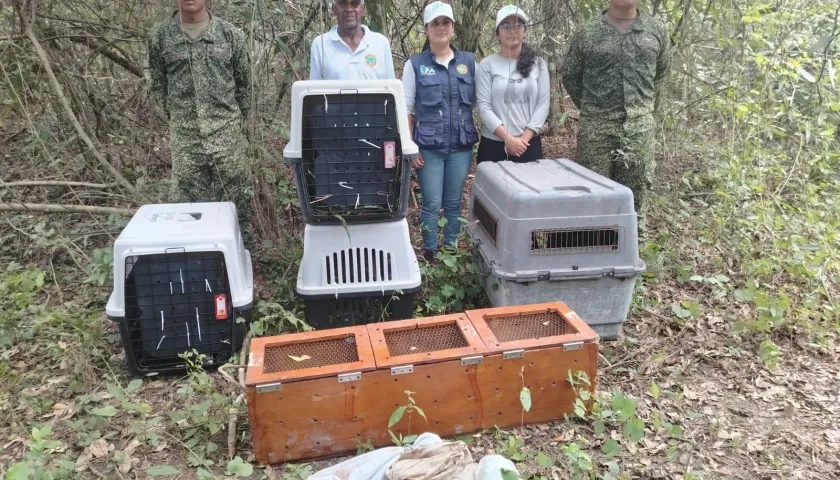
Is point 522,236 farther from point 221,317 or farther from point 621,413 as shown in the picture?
point 221,317

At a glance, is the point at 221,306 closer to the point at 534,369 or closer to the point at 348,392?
the point at 348,392

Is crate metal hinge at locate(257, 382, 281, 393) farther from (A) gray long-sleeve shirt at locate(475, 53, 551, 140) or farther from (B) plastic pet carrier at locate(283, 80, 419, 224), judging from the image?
(A) gray long-sleeve shirt at locate(475, 53, 551, 140)

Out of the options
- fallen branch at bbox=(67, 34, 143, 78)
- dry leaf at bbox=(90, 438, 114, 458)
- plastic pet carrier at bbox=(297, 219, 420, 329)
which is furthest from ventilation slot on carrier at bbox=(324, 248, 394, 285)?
fallen branch at bbox=(67, 34, 143, 78)

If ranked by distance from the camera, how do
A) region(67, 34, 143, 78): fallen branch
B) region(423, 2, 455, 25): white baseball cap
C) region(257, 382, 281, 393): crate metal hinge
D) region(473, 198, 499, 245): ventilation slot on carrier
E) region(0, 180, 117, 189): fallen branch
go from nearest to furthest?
region(257, 382, 281, 393): crate metal hinge < region(473, 198, 499, 245): ventilation slot on carrier < region(423, 2, 455, 25): white baseball cap < region(0, 180, 117, 189): fallen branch < region(67, 34, 143, 78): fallen branch

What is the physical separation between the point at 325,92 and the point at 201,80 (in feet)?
3.21

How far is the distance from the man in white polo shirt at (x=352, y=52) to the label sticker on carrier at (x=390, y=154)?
67 centimetres

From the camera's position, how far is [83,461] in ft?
6.99

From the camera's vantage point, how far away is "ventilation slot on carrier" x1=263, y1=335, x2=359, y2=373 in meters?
2.13

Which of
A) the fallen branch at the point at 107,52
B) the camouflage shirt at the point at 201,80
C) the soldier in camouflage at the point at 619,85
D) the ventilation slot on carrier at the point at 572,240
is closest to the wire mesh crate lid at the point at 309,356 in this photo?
the ventilation slot on carrier at the point at 572,240

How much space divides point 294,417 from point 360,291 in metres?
0.79

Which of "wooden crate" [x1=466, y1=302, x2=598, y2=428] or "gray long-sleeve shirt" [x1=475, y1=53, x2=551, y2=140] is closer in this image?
"wooden crate" [x1=466, y1=302, x2=598, y2=428]

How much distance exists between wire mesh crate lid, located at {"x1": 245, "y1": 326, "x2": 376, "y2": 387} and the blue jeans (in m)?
1.30

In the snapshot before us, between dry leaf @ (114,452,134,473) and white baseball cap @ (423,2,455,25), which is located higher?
white baseball cap @ (423,2,455,25)

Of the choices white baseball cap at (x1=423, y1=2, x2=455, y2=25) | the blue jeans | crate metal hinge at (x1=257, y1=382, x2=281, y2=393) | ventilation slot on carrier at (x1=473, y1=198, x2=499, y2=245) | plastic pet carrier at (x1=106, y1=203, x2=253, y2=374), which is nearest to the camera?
crate metal hinge at (x1=257, y1=382, x2=281, y2=393)
